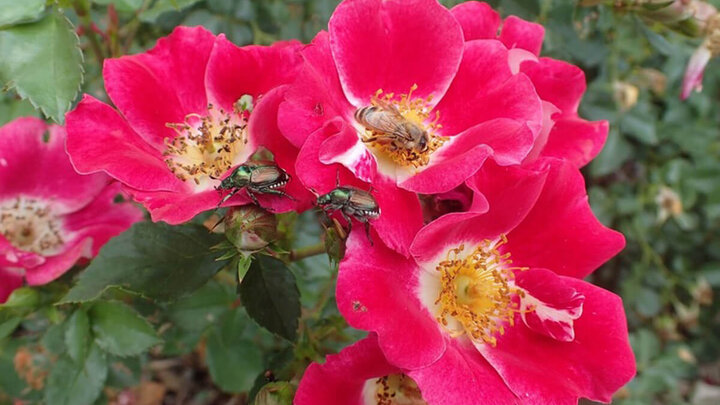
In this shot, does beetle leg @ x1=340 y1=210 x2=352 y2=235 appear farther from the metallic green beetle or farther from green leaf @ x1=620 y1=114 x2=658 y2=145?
green leaf @ x1=620 y1=114 x2=658 y2=145

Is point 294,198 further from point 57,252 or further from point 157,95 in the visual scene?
point 57,252

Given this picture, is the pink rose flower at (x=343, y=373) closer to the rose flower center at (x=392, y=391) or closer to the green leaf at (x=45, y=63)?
the rose flower center at (x=392, y=391)

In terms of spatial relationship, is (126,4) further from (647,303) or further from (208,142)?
(647,303)

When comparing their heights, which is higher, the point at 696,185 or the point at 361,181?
the point at 361,181

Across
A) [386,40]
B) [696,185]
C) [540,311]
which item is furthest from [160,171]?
[696,185]

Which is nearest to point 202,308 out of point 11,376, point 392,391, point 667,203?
point 11,376
